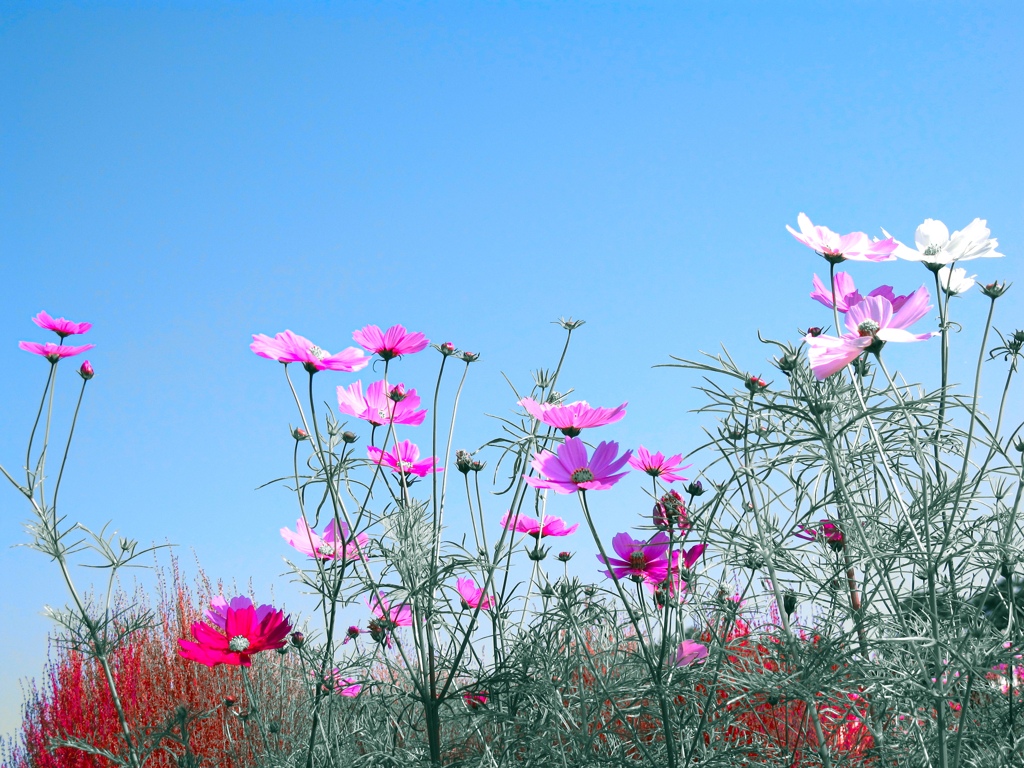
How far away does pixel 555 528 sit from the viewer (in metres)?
1.72

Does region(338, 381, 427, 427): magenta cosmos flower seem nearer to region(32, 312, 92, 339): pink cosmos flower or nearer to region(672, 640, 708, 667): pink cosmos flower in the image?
region(672, 640, 708, 667): pink cosmos flower

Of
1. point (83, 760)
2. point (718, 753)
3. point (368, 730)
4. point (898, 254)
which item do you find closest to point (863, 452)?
point (898, 254)

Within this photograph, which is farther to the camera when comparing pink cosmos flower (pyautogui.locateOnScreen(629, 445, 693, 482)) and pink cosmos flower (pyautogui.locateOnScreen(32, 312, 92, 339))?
pink cosmos flower (pyautogui.locateOnScreen(32, 312, 92, 339))

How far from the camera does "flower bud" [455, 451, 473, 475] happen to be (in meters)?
1.50

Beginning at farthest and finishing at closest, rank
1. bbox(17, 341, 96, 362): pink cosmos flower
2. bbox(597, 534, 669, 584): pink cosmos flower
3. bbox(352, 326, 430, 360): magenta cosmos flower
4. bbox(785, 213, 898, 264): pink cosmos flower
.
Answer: bbox(17, 341, 96, 362): pink cosmos flower → bbox(352, 326, 430, 360): magenta cosmos flower → bbox(597, 534, 669, 584): pink cosmos flower → bbox(785, 213, 898, 264): pink cosmos flower

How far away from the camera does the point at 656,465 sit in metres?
1.44

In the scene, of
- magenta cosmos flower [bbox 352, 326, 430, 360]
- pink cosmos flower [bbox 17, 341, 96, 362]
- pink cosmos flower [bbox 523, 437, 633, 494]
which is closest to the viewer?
pink cosmos flower [bbox 523, 437, 633, 494]

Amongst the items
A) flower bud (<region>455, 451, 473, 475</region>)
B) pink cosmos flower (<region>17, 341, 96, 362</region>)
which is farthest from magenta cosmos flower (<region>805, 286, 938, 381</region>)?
pink cosmos flower (<region>17, 341, 96, 362</region>)

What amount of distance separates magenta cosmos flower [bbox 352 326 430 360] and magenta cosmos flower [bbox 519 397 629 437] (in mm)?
291

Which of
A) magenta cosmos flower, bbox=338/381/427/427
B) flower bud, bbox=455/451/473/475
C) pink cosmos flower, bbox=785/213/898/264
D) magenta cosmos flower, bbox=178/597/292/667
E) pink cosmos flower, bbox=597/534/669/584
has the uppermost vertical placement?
pink cosmos flower, bbox=785/213/898/264

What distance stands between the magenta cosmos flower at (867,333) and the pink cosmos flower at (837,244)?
0.12m

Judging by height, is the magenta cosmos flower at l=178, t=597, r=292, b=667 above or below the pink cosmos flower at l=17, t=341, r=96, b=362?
below

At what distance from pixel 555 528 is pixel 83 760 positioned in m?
3.54

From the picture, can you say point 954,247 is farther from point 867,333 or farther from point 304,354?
point 304,354
